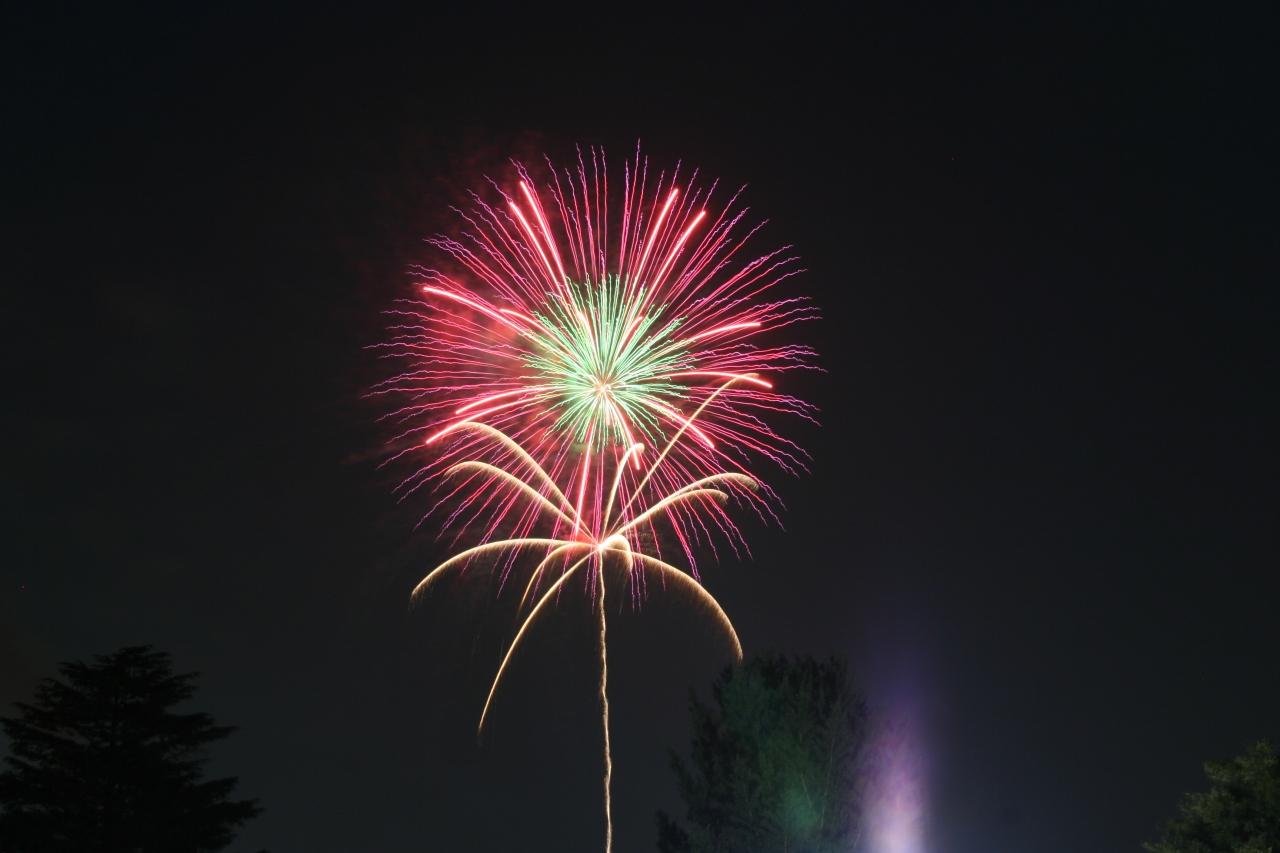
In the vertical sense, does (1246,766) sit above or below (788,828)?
below

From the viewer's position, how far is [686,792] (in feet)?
171

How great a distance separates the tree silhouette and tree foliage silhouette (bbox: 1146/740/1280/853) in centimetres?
2420

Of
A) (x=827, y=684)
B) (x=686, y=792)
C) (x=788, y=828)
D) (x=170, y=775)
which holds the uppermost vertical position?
(x=827, y=684)

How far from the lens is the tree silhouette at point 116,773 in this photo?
27.6 meters

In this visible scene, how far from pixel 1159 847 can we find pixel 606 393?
64.3ft

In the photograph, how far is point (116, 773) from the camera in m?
28.5

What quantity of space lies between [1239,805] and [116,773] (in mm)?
27716

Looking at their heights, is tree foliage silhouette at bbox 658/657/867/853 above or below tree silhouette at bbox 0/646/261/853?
above

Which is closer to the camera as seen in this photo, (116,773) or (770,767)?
(116,773)

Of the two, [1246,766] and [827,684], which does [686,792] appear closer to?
[827,684]

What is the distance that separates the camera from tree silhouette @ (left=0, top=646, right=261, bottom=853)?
2764 centimetres

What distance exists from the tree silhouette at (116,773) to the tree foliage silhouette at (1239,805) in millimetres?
24202

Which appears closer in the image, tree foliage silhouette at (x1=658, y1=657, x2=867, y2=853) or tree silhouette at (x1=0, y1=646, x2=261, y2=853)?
tree silhouette at (x1=0, y1=646, x2=261, y2=853)

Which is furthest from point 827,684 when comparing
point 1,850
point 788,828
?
point 1,850
